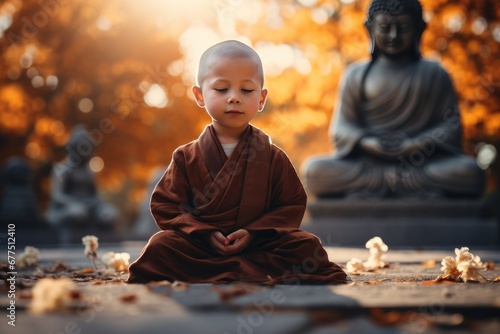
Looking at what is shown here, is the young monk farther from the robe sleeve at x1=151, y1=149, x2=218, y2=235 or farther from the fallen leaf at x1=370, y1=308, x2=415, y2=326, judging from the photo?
the fallen leaf at x1=370, y1=308, x2=415, y2=326

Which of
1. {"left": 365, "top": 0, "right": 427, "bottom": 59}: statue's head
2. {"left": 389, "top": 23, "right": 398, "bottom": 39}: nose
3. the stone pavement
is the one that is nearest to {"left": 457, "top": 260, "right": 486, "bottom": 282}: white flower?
the stone pavement

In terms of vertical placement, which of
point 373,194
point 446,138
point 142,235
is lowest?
point 142,235

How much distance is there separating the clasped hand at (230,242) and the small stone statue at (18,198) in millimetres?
9648

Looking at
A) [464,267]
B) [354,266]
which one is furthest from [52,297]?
[354,266]

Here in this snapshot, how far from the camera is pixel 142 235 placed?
12.3 metres

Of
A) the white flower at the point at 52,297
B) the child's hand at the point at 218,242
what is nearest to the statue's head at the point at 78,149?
the child's hand at the point at 218,242

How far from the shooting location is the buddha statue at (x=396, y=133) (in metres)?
7.51

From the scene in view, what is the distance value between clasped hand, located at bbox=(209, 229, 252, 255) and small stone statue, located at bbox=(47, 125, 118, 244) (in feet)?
29.3

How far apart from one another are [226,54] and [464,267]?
1.54m

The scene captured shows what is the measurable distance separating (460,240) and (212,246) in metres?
5.02

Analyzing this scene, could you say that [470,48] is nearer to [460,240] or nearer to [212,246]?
[460,240]

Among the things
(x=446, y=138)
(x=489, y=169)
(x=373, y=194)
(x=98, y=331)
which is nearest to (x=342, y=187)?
(x=373, y=194)

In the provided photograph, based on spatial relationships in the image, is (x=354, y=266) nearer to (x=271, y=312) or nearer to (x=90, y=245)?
(x=90, y=245)

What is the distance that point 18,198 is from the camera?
473 inches
